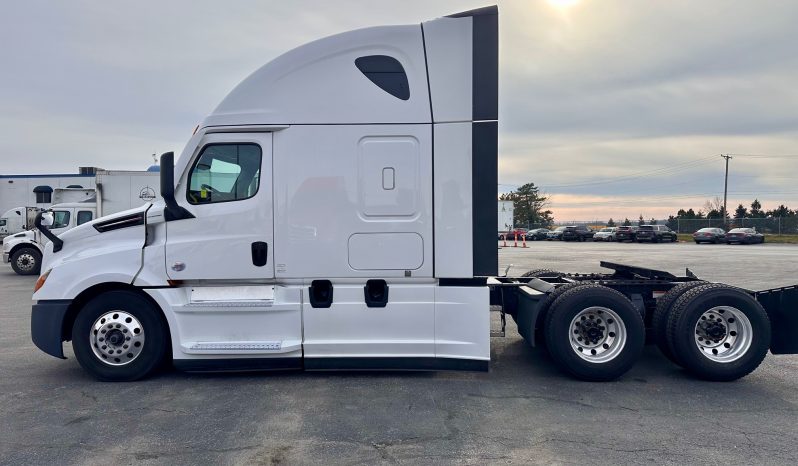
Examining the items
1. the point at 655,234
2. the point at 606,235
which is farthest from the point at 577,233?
the point at 655,234

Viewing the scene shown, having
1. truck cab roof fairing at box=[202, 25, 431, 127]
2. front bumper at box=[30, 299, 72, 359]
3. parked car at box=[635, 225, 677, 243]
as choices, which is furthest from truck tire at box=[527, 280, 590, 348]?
parked car at box=[635, 225, 677, 243]

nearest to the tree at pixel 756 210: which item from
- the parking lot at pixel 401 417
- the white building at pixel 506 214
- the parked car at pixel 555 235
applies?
the parked car at pixel 555 235

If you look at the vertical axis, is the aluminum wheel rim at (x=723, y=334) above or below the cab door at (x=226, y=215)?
below

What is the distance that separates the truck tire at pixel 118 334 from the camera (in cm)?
519

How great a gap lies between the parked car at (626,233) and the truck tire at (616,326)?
43387 mm

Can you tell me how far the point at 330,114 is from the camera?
5086 mm

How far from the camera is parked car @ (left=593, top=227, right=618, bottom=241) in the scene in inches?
1813

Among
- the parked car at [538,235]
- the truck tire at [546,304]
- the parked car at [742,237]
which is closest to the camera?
the truck tire at [546,304]

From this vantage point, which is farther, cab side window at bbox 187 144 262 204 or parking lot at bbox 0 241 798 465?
cab side window at bbox 187 144 262 204

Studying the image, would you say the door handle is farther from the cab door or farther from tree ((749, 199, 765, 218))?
tree ((749, 199, 765, 218))

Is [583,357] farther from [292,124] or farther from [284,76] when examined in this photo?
[284,76]

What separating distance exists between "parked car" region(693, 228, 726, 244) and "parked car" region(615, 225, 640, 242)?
4.83 metres

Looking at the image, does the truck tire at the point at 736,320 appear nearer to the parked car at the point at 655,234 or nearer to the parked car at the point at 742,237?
the parked car at the point at 742,237

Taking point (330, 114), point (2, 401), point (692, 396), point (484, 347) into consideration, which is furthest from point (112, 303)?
point (692, 396)
